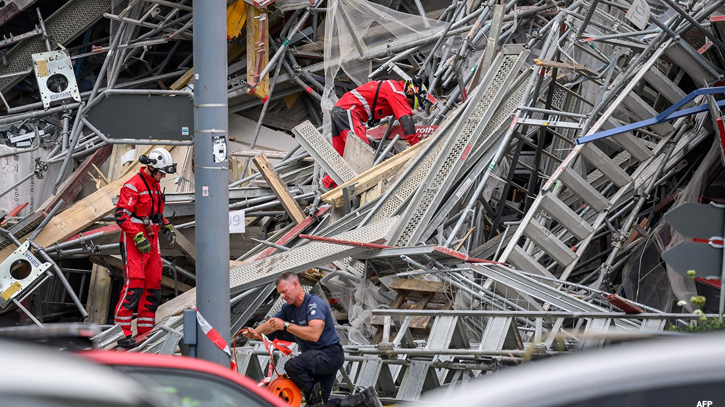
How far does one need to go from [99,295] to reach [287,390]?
18.5 ft

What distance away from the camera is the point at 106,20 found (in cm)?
Result: 1589

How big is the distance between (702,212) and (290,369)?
3350mm

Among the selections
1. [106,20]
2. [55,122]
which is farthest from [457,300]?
[106,20]

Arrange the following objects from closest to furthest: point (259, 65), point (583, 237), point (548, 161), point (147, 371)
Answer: point (147, 371) → point (583, 237) → point (548, 161) → point (259, 65)

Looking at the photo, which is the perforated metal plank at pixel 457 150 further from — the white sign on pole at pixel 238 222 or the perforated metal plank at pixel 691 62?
the white sign on pole at pixel 238 222

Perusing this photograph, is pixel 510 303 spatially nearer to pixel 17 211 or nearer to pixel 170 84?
pixel 17 211

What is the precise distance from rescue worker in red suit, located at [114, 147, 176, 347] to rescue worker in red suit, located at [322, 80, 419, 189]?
2.87 meters

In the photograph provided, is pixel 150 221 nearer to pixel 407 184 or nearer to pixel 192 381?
pixel 407 184

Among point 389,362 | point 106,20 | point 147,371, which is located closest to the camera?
point 147,371

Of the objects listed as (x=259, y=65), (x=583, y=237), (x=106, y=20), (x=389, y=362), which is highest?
(x=106, y=20)

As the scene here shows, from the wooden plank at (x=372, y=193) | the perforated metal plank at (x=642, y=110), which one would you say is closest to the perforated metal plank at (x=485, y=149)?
the wooden plank at (x=372, y=193)

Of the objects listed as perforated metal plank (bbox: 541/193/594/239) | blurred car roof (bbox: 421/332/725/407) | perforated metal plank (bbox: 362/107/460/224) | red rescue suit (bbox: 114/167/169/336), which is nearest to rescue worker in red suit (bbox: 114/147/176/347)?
red rescue suit (bbox: 114/167/169/336)

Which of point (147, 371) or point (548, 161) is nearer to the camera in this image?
point (147, 371)

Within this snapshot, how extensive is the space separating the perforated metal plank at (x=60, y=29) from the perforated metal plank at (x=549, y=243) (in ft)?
29.4
